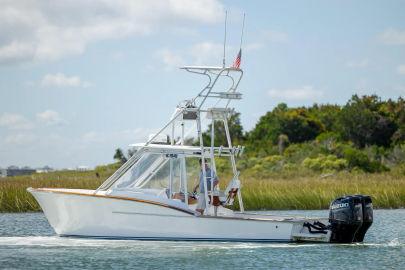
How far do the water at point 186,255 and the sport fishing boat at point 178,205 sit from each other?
0.23 m

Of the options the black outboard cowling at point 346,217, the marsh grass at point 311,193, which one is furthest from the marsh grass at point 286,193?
the black outboard cowling at point 346,217

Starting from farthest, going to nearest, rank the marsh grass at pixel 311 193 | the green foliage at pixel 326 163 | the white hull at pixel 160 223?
the green foliage at pixel 326 163
the marsh grass at pixel 311 193
the white hull at pixel 160 223

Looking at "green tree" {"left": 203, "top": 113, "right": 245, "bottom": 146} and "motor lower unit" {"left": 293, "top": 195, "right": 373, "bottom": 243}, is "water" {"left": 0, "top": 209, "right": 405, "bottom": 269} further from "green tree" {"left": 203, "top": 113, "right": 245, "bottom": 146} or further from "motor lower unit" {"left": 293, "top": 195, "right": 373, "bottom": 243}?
"green tree" {"left": 203, "top": 113, "right": 245, "bottom": 146}

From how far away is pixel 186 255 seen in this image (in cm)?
2202

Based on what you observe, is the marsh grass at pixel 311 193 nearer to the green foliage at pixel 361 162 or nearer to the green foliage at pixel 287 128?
the green foliage at pixel 361 162

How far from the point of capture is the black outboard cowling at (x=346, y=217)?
76.7 ft

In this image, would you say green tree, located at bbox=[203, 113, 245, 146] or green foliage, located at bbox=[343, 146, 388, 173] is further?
green tree, located at bbox=[203, 113, 245, 146]

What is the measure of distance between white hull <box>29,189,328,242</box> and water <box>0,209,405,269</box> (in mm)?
225

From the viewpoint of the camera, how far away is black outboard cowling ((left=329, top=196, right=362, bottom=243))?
23375 millimetres

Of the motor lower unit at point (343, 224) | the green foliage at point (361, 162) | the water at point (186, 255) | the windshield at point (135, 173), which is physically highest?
the green foliage at point (361, 162)

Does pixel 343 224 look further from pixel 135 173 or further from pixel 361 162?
pixel 361 162

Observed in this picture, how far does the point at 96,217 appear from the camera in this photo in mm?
23172

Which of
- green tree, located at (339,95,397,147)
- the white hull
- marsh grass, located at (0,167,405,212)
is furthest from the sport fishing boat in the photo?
green tree, located at (339,95,397,147)

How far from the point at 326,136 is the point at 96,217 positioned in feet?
160
